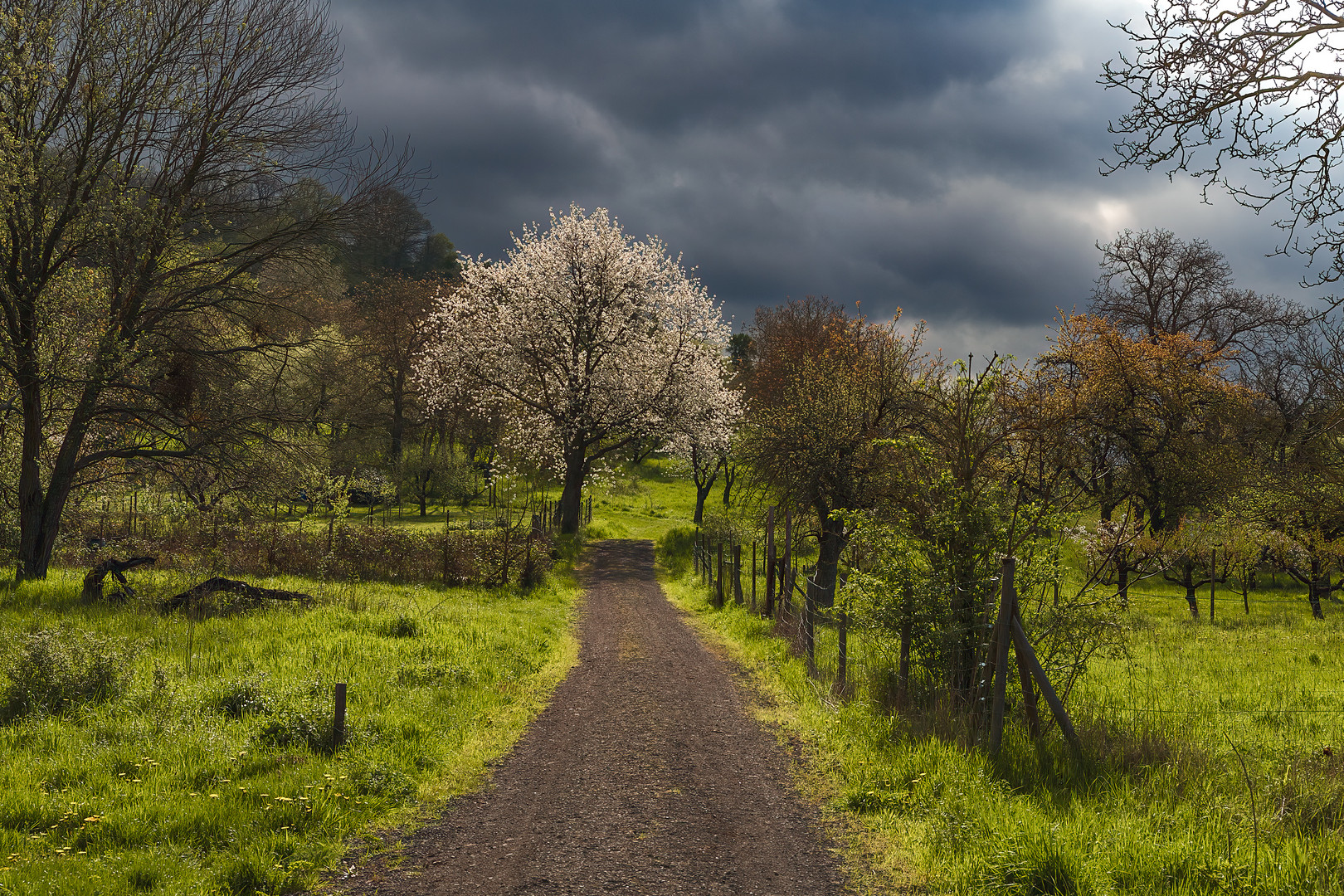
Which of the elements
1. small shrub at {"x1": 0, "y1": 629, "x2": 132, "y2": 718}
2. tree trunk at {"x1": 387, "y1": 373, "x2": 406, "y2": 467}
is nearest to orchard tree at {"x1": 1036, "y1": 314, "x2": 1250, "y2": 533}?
small shrub at {"x1": 0, "y1": 629, "x2": 132, "y2": 718}

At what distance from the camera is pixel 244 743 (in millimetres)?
7641

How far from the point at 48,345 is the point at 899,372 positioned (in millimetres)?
17998

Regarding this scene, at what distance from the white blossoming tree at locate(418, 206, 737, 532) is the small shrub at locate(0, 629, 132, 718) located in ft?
74.8

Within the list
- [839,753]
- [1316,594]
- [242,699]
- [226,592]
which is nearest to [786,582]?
[839,753]

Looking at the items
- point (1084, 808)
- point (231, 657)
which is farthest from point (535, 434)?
point (1084, 808)

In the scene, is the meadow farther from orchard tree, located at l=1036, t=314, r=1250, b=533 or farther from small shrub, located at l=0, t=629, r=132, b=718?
orchard tree, located at l=1036, t=314, r=1250, b=533

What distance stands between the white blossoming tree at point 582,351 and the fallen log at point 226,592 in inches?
670

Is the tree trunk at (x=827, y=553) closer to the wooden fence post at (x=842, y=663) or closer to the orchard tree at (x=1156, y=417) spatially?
the wooden fence post at (x=842, y=663)

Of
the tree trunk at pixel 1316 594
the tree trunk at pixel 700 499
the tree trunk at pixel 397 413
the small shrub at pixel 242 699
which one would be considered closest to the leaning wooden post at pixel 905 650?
the small shrub at pixel 242 699

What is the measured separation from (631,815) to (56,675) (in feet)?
23.4

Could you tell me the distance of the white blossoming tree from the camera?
105ft

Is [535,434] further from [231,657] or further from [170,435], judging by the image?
[231,657]

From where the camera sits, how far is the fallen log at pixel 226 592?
45.5 ft

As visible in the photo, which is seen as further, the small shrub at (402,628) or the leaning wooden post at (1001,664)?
the small shrub at (402,628)
